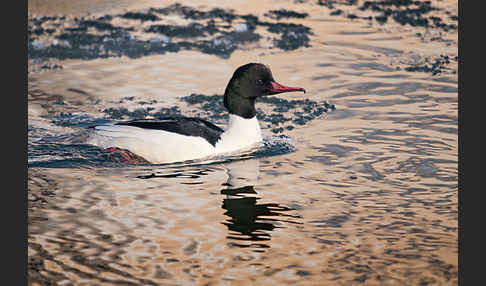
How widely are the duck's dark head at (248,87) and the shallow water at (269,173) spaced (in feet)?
2.03

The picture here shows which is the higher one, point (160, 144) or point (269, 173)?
point (160, 144)

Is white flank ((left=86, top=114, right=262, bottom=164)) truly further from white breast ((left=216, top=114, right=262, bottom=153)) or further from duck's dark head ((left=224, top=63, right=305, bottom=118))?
duck's dark head ((left=224, top=63, right=305, bottom=118))

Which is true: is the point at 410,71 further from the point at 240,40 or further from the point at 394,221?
the point at 394,221

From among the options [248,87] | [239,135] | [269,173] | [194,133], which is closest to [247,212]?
[269,173]

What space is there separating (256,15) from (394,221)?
31.7 ft

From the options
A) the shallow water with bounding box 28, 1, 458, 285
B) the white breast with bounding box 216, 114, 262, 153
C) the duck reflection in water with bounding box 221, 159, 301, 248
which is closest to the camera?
the shallow water with bounding box 28, 1, 458, 285

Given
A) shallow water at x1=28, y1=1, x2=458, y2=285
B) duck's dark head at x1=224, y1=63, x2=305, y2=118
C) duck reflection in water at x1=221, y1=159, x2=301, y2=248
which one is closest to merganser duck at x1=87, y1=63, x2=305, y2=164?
duck's dark head at x1=224, y1=63, x2=305, y2=118

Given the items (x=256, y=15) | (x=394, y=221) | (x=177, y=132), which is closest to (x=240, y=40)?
(x=256, y=15)

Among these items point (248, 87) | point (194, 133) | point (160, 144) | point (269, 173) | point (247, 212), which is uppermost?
point (248, 87)

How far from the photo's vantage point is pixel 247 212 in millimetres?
6195

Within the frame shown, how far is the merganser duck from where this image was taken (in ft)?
25.2

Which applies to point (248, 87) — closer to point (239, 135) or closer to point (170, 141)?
point (239, 135)

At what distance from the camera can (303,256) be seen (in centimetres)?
530

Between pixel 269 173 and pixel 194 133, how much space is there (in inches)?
39.3
